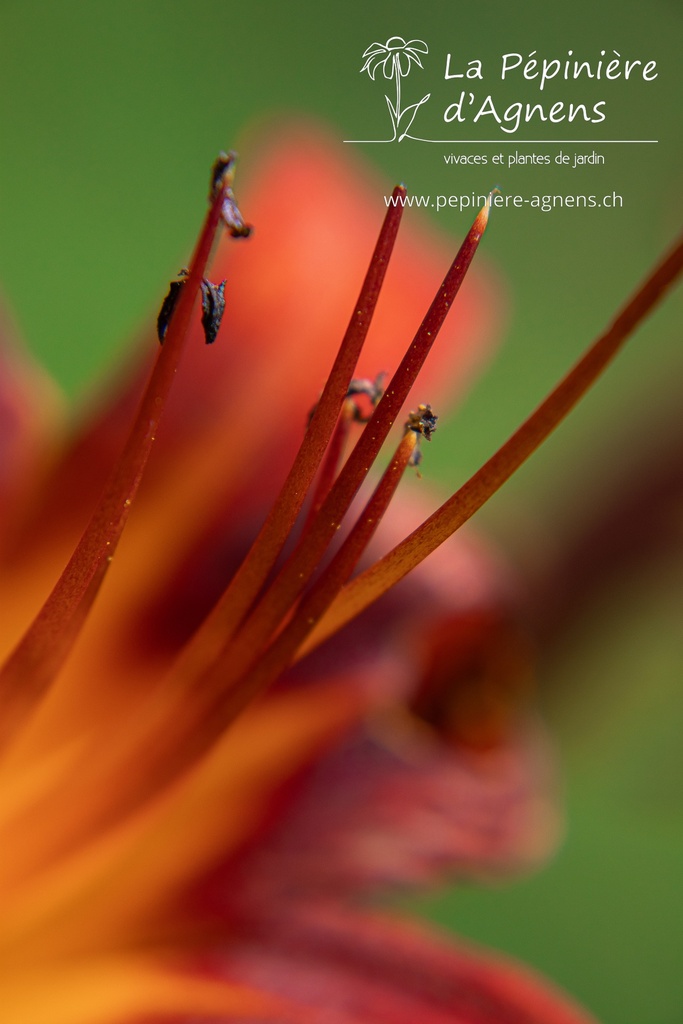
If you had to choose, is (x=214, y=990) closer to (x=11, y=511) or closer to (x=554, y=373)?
(x=11, y=511)

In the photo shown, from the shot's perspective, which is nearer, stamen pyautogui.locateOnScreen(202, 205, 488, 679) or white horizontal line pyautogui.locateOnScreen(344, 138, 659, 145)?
stamen pyautogui.locateOnScreen(202, 205, 488, 679)

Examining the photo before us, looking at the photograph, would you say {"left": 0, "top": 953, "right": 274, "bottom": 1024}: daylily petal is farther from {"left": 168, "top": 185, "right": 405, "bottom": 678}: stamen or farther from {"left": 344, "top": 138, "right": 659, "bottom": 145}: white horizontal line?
{"left": 344, "top": 138, "right": 659, "bottom": 145}: white horizontal line

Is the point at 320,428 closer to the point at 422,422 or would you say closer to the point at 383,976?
the point at 422,422

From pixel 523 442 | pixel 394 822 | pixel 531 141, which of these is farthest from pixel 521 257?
pixel 523 442

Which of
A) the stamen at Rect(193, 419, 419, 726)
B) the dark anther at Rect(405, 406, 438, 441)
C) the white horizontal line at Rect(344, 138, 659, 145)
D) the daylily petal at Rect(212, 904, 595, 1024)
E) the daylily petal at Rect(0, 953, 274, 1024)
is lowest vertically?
the daylily petal at Rect(0, 953, 274, 1024)

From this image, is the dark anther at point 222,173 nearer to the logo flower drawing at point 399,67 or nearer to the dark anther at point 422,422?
the dark anther at point 422,422

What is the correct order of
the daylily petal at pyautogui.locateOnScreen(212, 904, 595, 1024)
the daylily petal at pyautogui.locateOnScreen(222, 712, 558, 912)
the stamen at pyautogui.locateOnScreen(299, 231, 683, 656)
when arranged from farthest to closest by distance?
the daylily petal at pyautogui.locateOnScreen(222, 712, 558, 912) < the daylily petal at pyautogui.locateOnScreen(212, 904, 595, 1024) < the stamen at pyautogui.locateOnScreen(299, 231, 683, 656)

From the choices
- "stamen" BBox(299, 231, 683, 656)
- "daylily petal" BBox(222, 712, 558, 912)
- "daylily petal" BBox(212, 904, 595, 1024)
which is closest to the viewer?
"stamen" BBox(299, 231, 683, 656)

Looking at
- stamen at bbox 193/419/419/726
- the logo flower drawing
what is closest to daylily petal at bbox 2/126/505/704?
the logo flower drawing

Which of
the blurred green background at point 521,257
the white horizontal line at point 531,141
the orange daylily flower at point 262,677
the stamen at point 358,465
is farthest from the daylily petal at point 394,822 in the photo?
the white horizontal line at point 531,141

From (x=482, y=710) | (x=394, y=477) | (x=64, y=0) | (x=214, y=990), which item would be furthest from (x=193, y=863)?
(x=64, y=0)
